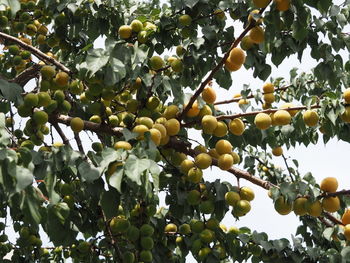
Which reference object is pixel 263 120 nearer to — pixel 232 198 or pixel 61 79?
pixel 232 198

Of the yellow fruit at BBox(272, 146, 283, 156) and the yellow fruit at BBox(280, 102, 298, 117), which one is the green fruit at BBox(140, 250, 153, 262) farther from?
the yellow fruit at BBox(272, 146, 283, 156)

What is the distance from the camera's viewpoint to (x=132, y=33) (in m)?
2.58

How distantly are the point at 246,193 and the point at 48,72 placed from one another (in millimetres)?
1113

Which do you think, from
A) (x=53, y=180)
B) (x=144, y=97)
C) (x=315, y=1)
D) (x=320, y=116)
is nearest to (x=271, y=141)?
(x=320, y=116)

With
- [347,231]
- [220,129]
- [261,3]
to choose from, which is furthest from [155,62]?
[347,231]

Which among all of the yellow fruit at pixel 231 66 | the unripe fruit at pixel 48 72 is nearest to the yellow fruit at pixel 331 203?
the yellow fruit at pixel 231 66

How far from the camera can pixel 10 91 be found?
204 cm

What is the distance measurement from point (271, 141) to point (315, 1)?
3.59 ft

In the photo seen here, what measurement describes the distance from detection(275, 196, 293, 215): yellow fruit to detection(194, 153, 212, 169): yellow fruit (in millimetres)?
353

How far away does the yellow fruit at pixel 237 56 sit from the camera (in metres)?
2.34

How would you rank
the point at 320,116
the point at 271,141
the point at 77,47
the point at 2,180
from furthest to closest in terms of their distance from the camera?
the point at 77,47, the point at 271,141, the point at 320,116, the point at 2,180

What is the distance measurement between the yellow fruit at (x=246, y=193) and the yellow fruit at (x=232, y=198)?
0.06 meters

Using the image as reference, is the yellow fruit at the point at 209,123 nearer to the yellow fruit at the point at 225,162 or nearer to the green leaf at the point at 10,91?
the yellow fruit at the point at 225,162

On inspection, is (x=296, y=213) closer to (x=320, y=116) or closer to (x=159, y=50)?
(x=320, y=116)
